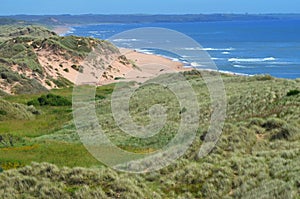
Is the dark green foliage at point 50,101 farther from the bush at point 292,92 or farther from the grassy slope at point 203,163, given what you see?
the bush at point 292,92

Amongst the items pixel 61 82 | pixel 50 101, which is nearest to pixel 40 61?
pixel 61 82

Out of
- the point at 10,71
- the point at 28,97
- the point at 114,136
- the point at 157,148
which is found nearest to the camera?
the point at 157,148

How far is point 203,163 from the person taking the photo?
14.0 m

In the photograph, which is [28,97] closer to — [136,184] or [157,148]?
[157,148]

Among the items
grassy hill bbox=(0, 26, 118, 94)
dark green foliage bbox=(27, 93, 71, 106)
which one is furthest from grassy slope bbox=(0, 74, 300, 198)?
grassy hill bbox=(0, 26, 118, 94)

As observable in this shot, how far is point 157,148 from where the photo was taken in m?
17.8

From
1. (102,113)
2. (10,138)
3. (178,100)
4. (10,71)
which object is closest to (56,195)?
(10,138)

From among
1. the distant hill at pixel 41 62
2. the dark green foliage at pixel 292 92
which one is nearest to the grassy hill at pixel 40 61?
the distant hill at pixel 41 62

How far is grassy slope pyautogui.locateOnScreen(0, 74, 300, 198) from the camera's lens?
12.1 meters

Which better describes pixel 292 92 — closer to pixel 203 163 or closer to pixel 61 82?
pixel 203 163

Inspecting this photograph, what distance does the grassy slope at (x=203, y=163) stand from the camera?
39.7 ft

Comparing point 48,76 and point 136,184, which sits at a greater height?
point 136,184

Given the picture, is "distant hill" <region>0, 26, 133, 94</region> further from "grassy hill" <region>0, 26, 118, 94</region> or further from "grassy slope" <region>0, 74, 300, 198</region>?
"grassy slope" <region>0, 74, 300, 198</region>

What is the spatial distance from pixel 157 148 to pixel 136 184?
→ 16.4 feet
